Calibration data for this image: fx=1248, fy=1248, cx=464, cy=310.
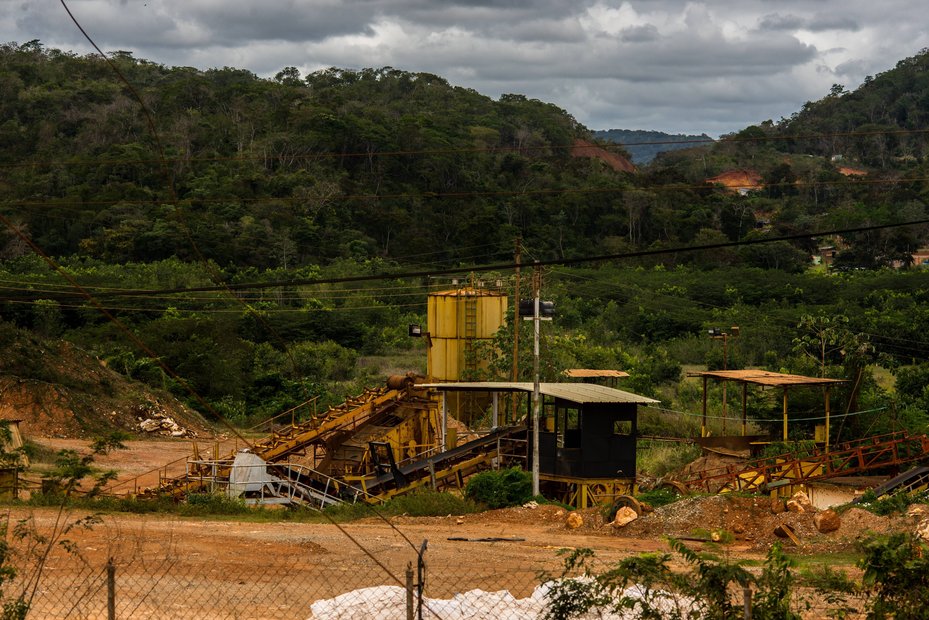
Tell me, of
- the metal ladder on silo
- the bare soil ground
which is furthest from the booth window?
the metal ladder on silo

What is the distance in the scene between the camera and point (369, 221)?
8962cm

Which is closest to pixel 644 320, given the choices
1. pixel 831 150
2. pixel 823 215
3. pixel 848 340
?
pixel 848 340

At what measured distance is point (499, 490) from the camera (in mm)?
25391

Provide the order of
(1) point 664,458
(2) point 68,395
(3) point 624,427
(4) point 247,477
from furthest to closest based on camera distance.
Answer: (2) point 68,395 → (1) point 664,458 → (3) point 624,427 → (4) point 247,477

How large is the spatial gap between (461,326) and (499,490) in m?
15.5

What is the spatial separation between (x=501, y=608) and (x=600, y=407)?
1473cm

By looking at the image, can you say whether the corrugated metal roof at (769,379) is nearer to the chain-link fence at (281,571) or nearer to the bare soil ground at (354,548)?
the bare soil ground at (354,548)

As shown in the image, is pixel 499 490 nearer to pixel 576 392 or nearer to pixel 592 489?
pixel 592 489

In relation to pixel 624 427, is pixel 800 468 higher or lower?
lower

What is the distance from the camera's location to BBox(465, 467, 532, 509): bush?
25.3 metres

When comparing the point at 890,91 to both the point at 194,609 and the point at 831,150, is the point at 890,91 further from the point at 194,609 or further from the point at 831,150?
the point at 194,609

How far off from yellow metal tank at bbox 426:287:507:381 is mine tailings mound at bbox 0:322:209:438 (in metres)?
9.52

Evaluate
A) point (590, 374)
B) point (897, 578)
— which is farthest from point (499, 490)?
point (590, 374)

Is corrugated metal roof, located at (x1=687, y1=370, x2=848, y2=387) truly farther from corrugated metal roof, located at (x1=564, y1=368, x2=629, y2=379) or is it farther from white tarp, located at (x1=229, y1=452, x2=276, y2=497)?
white tarp, located at (x1=229, y1=452, x2=276, y2=497)
